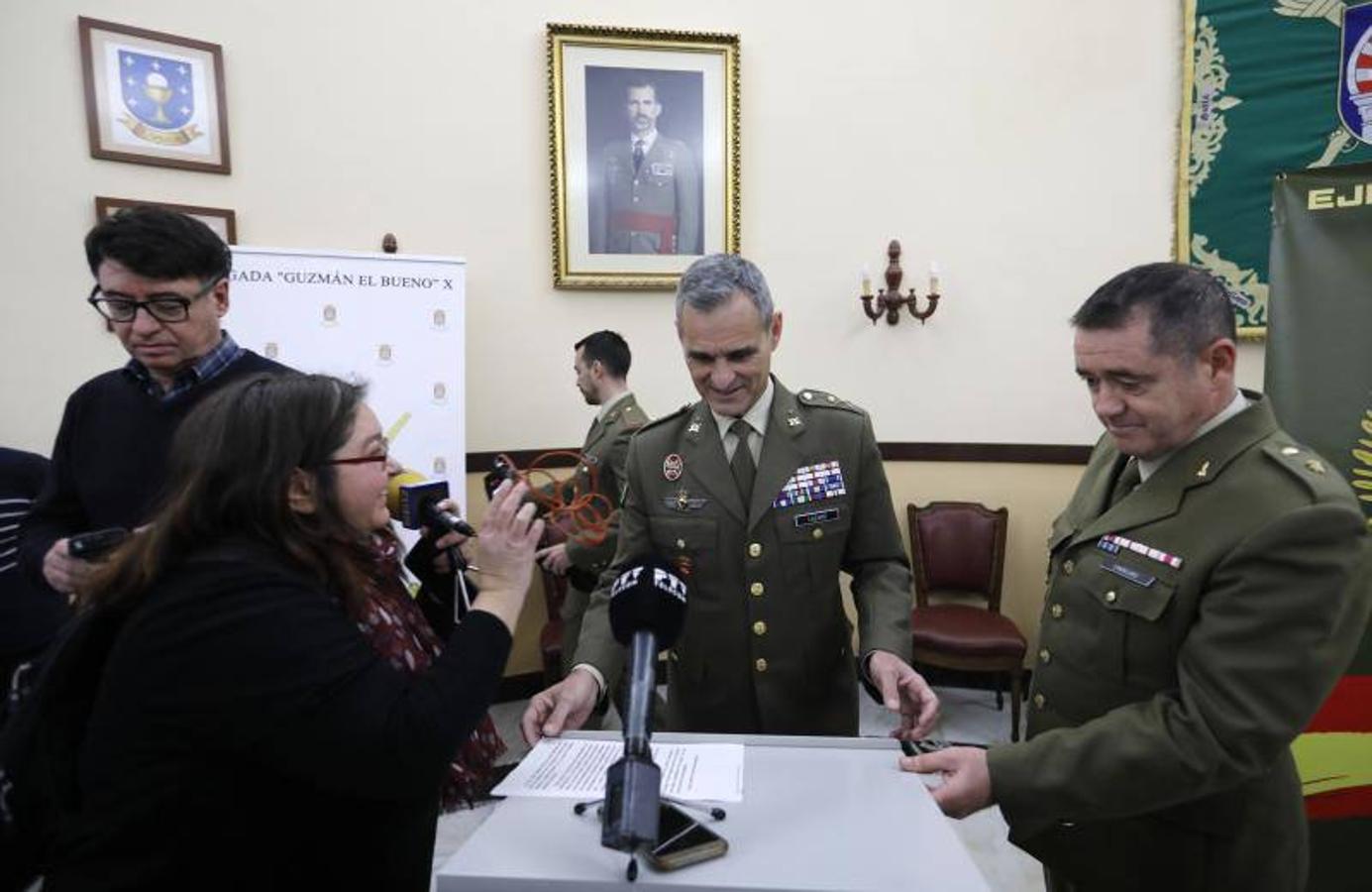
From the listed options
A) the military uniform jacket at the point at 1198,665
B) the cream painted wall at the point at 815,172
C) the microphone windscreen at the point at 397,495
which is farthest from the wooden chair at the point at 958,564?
the microphone windscreen at the point at 397,495

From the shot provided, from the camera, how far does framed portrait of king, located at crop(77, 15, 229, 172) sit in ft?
9.99

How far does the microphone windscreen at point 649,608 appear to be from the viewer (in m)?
0.93

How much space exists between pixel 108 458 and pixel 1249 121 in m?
4.44

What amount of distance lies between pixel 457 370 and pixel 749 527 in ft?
7.05

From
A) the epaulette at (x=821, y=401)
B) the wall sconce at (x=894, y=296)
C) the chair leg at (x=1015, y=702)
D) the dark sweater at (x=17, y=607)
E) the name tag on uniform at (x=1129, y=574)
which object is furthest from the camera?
the wall sconce at (x=894, y=296)

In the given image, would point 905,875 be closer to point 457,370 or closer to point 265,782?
point 265,782

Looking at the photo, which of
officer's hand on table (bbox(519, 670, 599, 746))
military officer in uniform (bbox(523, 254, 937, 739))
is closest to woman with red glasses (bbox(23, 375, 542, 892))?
officer's hand on table (bbox(519, 670, 599, 746))

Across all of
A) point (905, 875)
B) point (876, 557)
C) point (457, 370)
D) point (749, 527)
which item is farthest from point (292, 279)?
point (905, 875)

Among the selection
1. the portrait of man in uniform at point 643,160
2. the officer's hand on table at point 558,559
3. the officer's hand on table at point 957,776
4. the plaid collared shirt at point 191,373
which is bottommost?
the officer's hand on table at point 558,559

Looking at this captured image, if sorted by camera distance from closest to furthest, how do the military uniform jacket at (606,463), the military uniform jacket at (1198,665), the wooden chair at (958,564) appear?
the military uniform jacket at (1198,665) < the military uniform jacket at (606,463) < the wooden chair at (958,564)

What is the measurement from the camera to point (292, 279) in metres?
3.11

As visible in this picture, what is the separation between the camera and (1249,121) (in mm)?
3494

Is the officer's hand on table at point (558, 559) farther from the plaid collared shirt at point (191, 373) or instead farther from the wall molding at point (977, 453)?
the plaid collared shirt at point (191, 373)

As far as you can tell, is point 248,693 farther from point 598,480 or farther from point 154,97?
point 154,97
